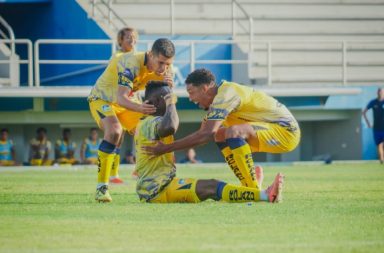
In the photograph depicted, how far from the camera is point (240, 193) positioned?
10.3 meters

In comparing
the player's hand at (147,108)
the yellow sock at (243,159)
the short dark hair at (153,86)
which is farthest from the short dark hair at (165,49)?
the yellow sock at (243,159)

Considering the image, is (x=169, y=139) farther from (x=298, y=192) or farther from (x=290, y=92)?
(x=290, y=92)

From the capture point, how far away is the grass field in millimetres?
7195

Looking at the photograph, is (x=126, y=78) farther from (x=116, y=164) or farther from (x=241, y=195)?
(x=116, y=164)

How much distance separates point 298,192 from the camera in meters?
13.0

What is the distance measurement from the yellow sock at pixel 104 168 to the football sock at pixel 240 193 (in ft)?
5.48

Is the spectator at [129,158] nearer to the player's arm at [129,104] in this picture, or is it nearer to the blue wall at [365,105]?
the blue wall at [365,105]

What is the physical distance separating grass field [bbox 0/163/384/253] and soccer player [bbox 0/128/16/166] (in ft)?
39.3

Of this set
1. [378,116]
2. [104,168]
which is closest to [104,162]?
[104,168]

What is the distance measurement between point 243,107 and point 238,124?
0.83 ft

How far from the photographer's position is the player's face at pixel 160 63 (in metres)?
11.0

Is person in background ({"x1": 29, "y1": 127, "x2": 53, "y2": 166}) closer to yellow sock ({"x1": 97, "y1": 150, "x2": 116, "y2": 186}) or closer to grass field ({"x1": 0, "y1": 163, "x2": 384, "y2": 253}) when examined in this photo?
grass field ({"x1": 0, "y1": 163, "x2": 384, "y2": 253})

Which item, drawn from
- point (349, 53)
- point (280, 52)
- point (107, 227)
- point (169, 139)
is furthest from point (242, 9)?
point (107, 227)

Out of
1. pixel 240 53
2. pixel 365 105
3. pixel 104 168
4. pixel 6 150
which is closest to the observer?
pixel 104 168
